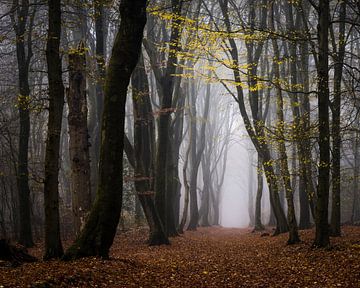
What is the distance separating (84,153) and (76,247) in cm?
267

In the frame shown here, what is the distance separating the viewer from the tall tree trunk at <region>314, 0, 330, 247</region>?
10625mm

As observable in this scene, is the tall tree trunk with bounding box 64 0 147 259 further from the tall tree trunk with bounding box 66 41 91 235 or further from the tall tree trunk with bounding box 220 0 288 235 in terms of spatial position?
the tall tree trunk with bounding box 220 0 288 235

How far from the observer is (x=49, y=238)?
859 centimetres

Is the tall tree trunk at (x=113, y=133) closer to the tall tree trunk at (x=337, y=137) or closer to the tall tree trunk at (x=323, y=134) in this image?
the tall tree trunk at (x=323, y=134)

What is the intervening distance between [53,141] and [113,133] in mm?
1321

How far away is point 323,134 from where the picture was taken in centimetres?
1066

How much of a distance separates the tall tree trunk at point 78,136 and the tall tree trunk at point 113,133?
209cm

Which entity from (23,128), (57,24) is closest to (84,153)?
(57,24)

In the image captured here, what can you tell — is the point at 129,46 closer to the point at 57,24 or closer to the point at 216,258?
the point at 57,24

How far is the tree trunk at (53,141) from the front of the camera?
8.40 meters

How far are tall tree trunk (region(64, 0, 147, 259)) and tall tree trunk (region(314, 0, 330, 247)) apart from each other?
515 cm

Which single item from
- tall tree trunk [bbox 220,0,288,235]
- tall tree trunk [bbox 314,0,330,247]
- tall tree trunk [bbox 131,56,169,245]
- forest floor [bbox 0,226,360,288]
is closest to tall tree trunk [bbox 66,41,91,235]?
forest floor [bbox 0,226,360,288]

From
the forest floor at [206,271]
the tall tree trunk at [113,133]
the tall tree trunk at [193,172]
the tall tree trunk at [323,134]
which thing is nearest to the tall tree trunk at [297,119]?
the tall tree trunk at [323,134]

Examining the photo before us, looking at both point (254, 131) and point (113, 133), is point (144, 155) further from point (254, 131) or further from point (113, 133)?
point (113, 133)
